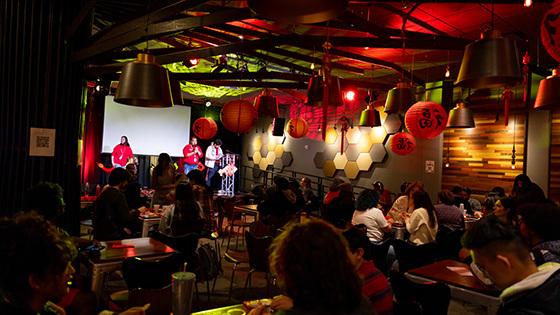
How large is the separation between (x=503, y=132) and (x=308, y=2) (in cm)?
788

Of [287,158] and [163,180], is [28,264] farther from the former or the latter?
[287,158]

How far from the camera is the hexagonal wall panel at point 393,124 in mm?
9625

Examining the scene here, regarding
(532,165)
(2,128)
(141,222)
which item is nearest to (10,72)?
(2,128)

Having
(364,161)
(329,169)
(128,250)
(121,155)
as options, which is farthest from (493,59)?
(121,155)

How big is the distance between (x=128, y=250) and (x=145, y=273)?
27.0 inches

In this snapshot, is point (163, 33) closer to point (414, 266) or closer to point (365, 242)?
point (365, 242)

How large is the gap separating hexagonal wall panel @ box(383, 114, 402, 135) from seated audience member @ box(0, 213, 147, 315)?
29.4 feet

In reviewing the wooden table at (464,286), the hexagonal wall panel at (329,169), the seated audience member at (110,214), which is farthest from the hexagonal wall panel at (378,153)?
the seated audience member at (110,214)

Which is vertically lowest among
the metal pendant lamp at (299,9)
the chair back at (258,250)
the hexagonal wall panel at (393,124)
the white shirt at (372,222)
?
the chair back at (258,250)

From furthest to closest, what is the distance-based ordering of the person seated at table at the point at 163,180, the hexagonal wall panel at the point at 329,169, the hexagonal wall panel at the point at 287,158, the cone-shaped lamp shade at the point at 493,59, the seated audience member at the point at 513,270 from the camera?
1. the hexagonal wall panel at the point at 287,158
2. the hexagonal wall panel at the point at 329,169
3. the person seated at table at the point at 163,180
4. the cone-shaped lamp shade at the point at 493,59
5. the seated audience member at the point at 513,270

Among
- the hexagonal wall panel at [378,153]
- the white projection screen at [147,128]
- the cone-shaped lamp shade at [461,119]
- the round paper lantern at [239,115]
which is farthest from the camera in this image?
the white projection screen at [147,128]

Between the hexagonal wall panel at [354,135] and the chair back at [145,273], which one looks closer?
the chair back at [145,273]

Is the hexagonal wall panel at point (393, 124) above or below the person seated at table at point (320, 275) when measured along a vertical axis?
above

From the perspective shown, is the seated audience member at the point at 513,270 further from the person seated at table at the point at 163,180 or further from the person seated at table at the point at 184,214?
the person seated at table at the point at 163,180
